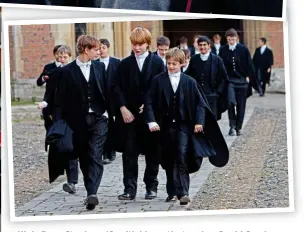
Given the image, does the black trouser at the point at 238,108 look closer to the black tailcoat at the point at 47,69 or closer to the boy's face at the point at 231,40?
the boy's face at the point at 231,40

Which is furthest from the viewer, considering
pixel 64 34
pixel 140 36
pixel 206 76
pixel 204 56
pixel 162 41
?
pixel 206 76

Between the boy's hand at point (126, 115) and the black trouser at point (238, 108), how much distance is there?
229 cm

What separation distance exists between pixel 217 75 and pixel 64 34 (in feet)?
6.39

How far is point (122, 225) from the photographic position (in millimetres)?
7664

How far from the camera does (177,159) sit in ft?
27.8

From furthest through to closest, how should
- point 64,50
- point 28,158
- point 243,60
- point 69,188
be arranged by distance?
1. point 243,60
2. point 28,158
3. point 69,188
4. point 64,50

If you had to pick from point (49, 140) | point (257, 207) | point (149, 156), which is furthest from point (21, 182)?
point (257, 207)

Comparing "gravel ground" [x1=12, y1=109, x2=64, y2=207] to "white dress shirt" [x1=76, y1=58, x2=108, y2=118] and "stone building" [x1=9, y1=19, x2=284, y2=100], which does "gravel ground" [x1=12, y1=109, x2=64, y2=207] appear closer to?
"stone building" [x1=9, y1=19, x2=284, y2=100]

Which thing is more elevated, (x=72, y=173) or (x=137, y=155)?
(x=137, y=155)

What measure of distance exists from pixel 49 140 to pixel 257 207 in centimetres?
155

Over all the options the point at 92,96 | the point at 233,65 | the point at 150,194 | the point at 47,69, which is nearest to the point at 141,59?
the point at 92,96

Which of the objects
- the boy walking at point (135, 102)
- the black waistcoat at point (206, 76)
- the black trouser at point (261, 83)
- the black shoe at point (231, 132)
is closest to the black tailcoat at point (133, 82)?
the boy walking at point (135, 102)

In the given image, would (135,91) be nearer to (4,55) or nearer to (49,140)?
(49,140)

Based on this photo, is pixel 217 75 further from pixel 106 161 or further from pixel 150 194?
pixel 150 194
